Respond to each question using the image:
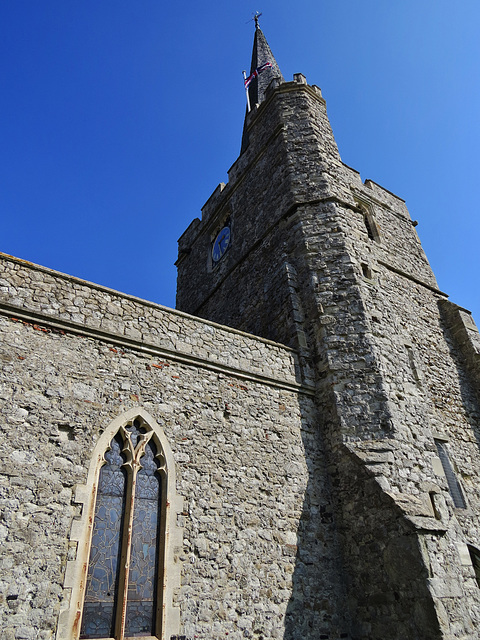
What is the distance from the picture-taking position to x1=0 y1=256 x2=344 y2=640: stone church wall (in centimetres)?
504

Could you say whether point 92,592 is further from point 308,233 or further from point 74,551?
point 308,233

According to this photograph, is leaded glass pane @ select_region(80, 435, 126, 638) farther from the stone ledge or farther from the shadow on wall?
the shadow on wall

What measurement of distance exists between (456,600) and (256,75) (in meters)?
18.5

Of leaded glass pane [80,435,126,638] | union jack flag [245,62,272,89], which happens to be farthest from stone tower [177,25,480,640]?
union jack flag [245,62,272,89]

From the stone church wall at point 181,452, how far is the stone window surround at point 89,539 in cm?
6

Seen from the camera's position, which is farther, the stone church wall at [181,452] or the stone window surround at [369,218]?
the stone window surround at [369,218]

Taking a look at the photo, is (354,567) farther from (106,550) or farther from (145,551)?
(106,550)

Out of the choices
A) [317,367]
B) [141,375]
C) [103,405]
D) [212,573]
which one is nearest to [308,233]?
[317,367]

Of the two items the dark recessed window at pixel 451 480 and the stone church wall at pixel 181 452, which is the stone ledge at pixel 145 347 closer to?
the stone church wall at pixel 181 452

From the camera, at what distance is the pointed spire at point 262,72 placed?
693 inches

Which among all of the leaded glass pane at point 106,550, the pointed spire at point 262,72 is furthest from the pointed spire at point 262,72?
the leaded glass pane at point 106,550

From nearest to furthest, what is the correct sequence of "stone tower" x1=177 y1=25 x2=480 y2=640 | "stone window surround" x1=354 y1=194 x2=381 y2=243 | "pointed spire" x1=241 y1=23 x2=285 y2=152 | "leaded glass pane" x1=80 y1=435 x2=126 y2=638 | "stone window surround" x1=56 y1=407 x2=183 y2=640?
"stone window surround" x1=56 y1=407 x2=183 y2=640 → "leaded glass pane" x1=80 y1=435 x2=126 y2=638 → "stone tower" x1=177 y1=25 x2=480 y2=640 → "stone window surround" x1=354 y1=194 x2=381 y2=243 → "pointed spire" x1=241 y1=23 x2=285 y2=152

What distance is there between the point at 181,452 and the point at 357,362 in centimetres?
330

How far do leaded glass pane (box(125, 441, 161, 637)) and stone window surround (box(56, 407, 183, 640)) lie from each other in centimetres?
16
